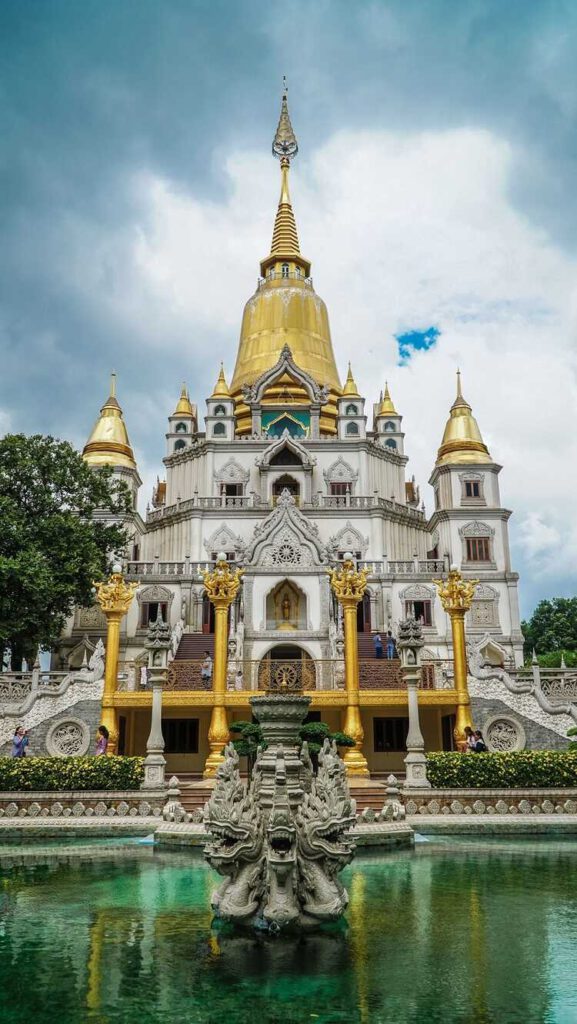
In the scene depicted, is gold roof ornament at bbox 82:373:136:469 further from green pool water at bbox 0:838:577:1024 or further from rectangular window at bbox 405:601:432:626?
green pool water at bbox 0:838:577:1024

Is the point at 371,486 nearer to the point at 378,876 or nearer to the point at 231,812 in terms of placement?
the point at 378,876

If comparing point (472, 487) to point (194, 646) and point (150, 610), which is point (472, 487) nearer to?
point (150, 610)

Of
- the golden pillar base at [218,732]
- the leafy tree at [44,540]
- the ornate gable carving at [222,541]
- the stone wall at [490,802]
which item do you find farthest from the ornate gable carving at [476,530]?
the stone wall at [490,802]

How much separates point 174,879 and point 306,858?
394cm

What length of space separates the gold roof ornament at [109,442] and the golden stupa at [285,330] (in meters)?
6.59

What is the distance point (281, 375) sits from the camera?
159 ft

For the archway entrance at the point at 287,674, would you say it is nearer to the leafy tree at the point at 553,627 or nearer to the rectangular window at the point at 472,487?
the rectangular window at the point at 472,487

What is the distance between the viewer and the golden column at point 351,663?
22217mm

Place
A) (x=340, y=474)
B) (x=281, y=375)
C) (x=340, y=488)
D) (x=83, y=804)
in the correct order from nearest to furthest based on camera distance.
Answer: (x=83, y=804)
(x=340, y=488)
(x=340, y=474)
(x=281, y=375)

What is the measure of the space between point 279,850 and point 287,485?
34982 millimetres

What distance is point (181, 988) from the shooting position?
778 centimetres

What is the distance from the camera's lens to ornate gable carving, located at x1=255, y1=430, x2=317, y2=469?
43.8 m

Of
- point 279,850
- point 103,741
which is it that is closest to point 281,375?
point 103,741

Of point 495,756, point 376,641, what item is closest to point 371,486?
point 376,641
